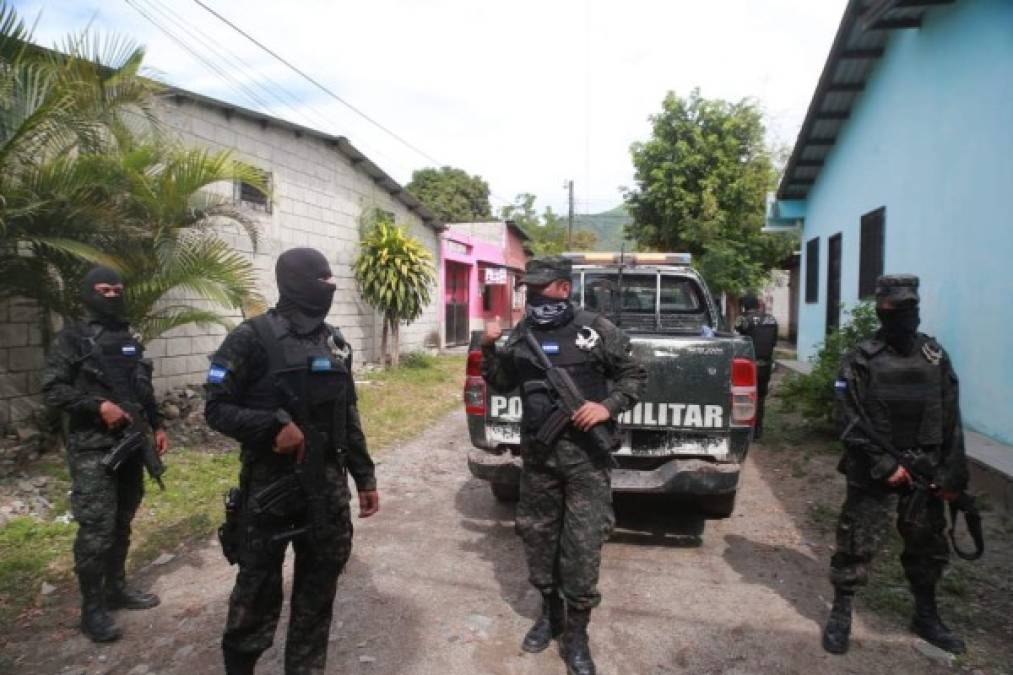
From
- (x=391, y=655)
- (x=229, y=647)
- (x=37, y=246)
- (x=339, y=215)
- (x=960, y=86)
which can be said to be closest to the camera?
(x=229, y=647)

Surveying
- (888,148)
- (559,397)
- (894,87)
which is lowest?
(559,397)

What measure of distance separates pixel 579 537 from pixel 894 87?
7.61 meters

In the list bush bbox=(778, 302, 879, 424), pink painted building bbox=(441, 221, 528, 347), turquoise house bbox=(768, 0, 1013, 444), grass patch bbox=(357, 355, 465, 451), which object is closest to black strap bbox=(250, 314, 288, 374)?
grass patch bbox=(357, 355, 465, 451)

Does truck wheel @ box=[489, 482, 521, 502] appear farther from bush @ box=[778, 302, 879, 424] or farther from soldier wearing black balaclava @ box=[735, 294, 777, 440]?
bush @ box=[778, 302, 879, 424]

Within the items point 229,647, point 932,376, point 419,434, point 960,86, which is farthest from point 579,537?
point 960,86

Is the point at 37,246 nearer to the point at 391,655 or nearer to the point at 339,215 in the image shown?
the point at 391,655

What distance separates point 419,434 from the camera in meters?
7.84

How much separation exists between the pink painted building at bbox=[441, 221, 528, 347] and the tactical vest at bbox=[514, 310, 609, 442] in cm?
1132

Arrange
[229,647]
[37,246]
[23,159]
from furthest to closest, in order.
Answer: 1. [37,246]
2. [23,159]
3. [229,647]

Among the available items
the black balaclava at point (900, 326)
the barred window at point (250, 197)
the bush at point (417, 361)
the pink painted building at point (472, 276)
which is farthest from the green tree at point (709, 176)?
the black balaclava at point (900, 326)

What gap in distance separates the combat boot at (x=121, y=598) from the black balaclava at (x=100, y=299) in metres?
1.33

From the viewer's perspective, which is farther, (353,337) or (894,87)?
(353,337)

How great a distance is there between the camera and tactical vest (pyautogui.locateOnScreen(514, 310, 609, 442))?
10.2ft

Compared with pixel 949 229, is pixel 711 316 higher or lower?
lower
